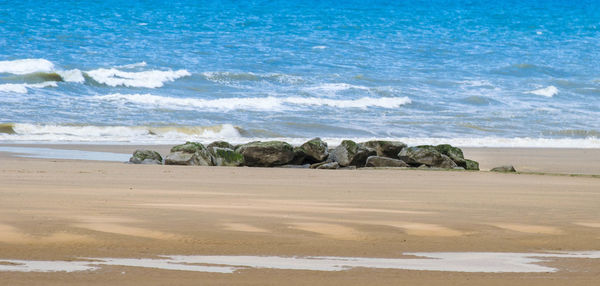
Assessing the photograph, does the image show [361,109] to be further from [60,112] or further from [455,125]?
[60,112]

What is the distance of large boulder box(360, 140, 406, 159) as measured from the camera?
11.9 metres

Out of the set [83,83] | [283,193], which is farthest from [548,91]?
[283,193]

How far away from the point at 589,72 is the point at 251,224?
38.4 meters

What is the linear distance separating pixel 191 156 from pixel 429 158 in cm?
311

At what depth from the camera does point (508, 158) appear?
47.4 ft

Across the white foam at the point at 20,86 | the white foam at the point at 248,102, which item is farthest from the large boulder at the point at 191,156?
the white foam at the point at 20,86

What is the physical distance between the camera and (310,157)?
11742mm

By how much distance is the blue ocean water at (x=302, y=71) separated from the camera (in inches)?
816

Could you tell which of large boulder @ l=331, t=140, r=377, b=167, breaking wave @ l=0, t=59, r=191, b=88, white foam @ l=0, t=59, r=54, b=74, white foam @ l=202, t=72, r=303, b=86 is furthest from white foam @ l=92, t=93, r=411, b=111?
large boulder @ l=331, t=140, r=377, b=167

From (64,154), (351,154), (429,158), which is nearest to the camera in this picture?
(429,158)

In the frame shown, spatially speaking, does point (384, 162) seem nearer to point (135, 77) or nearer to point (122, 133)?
point (122, 133)

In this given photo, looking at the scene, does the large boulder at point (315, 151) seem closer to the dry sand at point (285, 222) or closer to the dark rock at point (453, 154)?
the dark rock at point (453, 154)

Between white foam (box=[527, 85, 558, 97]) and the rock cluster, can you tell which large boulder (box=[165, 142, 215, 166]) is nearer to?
the rock cluster

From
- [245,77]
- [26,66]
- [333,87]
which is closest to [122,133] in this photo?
[333,87]
